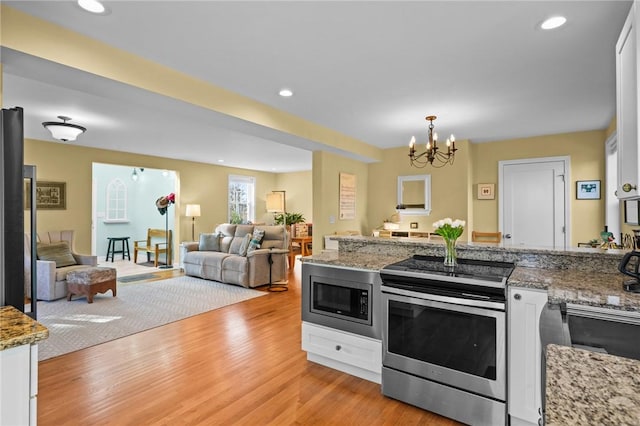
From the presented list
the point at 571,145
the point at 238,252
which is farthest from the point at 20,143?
the point at 571,145

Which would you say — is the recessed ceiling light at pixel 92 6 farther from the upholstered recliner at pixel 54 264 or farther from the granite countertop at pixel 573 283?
the upholstered recliner at pixel 54 264

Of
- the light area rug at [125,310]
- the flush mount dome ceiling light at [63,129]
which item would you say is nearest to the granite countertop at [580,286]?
the light area rug at [125,310]

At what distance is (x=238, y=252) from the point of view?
6.02 meters

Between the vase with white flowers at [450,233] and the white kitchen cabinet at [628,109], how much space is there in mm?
874

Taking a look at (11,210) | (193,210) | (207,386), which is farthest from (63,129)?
(207,386)

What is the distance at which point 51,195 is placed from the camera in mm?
5699

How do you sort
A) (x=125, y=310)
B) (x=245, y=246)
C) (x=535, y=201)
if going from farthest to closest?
(x=245, y=246)
(x=535, y=201)
(x=125, y=310)

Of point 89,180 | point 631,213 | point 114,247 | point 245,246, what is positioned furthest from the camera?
point 114,247

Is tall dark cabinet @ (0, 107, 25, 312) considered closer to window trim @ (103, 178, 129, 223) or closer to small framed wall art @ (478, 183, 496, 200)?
small framed wall art @ (478, 183, 496, 200)

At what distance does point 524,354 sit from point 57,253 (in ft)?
19.5

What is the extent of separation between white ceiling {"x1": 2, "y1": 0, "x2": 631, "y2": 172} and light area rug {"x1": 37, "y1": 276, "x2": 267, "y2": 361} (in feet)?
7.73

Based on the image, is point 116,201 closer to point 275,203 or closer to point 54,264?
point 275,203

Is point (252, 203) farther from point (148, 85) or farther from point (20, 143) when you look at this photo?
point (20, 143)

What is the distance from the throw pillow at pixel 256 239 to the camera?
18.7 ft
